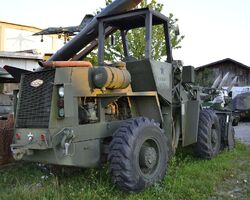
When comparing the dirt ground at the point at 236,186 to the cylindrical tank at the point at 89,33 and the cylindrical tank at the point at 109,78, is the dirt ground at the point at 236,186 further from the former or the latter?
the cylindrical tank at the point at 89,33

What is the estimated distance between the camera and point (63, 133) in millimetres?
5180

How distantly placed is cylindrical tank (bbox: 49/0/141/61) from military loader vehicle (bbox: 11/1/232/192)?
3.10ft

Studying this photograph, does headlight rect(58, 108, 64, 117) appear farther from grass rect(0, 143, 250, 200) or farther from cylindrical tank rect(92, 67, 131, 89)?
grass rect(0, 143, 250, 200)

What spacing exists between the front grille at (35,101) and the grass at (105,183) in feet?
2.96

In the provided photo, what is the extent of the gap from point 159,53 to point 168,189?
8.74 metres

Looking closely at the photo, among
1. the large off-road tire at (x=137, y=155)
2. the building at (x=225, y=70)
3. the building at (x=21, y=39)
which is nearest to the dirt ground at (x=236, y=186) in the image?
the large off-road tire at (x=137, y=155)

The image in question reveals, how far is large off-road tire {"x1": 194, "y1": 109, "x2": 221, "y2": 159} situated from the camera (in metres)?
7.97

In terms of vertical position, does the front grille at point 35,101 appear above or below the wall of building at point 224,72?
below

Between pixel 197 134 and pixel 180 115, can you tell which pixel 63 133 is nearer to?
pixel 180 115

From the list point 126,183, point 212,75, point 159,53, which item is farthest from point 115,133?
point 212,75

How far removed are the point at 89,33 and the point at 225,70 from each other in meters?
32.1

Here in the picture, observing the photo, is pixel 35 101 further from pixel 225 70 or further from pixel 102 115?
pixel 225 70

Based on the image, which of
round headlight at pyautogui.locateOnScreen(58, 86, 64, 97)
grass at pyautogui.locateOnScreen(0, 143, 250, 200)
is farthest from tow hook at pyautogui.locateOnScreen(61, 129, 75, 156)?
grass at pyautogui.locateOnScreen(0, 143, 250, 200)

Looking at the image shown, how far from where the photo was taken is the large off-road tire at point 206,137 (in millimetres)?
7969
